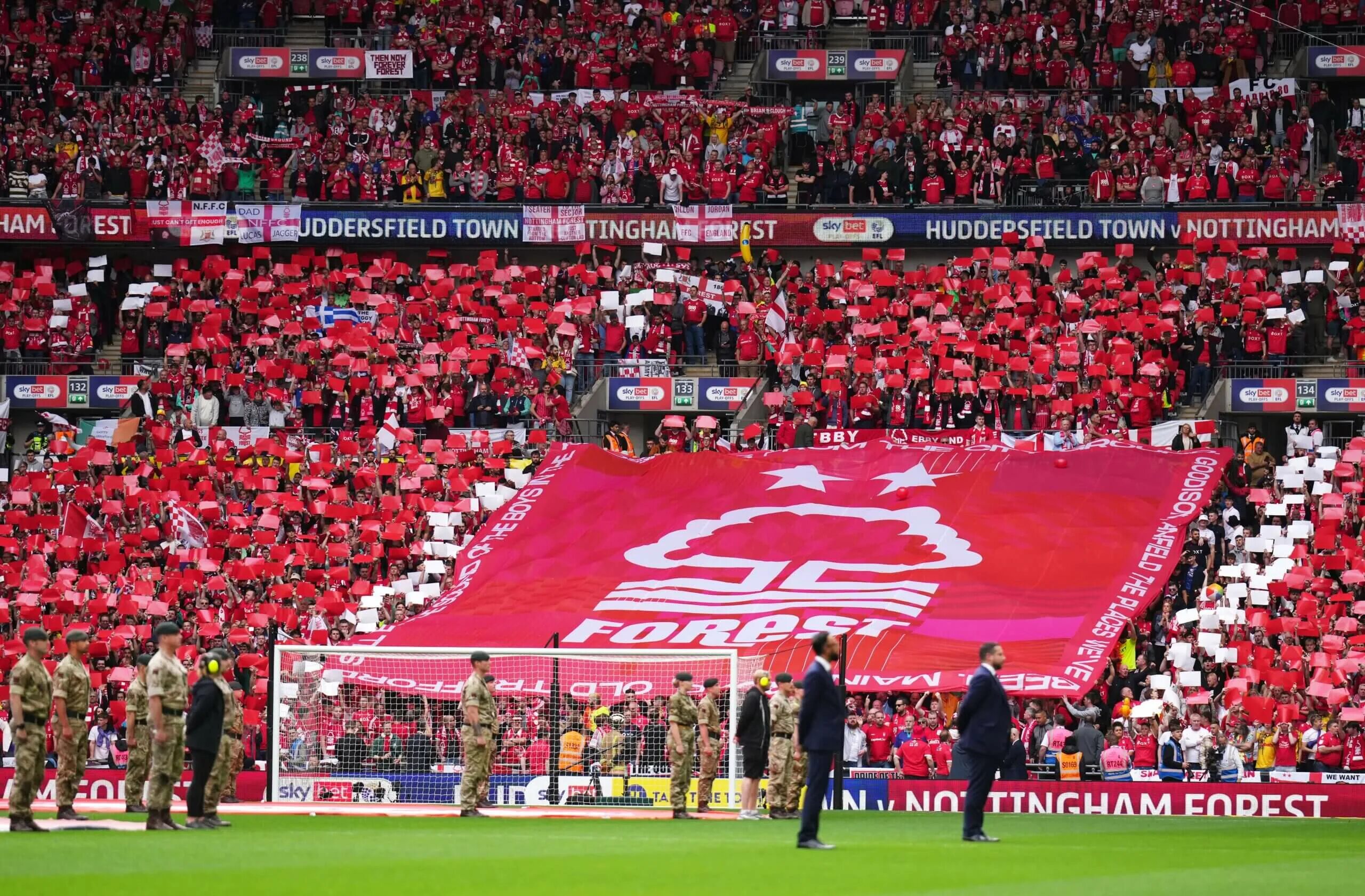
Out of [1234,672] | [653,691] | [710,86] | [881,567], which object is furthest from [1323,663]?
[710,86]

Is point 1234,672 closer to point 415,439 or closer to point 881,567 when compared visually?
point 881,567

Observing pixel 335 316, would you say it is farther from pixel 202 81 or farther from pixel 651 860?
pixel 651 860

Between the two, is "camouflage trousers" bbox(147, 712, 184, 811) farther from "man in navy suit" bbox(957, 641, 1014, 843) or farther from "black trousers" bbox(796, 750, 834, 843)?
"man in navy suit" bbox(957, 641, 1014, 843)

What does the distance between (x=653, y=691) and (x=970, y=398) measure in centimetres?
1252

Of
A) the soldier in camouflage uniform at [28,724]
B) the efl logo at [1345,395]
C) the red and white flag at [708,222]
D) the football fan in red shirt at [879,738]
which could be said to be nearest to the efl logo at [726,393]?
the red and white flag at [708,222]

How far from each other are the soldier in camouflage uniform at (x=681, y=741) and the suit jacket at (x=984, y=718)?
18.6 feet

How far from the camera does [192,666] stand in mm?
30922

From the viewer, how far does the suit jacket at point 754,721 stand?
21.7 metres

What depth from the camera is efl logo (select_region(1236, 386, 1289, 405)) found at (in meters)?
36.8

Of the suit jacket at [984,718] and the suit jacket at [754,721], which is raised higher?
the suit jacket at [984,718]

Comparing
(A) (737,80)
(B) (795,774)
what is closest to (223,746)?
(B) (795,774)

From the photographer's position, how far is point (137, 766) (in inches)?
778

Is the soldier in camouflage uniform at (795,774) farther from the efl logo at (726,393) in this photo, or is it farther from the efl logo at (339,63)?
the efl logo at (339,63)

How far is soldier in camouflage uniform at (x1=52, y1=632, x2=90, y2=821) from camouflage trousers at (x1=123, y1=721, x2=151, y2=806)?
67 cm
